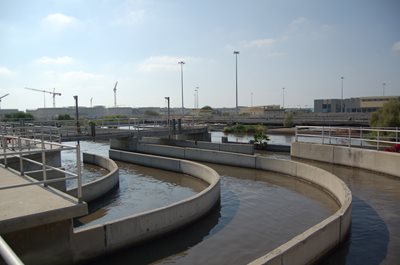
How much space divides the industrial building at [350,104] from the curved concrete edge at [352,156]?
3701 inches

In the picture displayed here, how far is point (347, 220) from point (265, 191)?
5.49m

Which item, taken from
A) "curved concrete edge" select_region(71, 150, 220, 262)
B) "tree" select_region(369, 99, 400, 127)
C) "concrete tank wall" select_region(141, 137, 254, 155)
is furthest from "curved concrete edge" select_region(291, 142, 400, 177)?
"tree" select_region(369, 99, 400, 127)

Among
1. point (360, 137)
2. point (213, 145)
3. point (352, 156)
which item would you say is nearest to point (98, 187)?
point (352, 156)

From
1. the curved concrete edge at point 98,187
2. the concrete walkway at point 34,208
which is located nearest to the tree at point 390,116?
the curved concrete edge at point 98,187

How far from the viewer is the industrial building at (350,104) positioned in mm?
108500

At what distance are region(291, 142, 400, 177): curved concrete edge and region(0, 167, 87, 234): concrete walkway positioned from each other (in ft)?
45.7

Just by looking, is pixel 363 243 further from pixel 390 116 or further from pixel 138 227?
pixel 390 116

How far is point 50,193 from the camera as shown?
24.0 feet

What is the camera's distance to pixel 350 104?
394 ft

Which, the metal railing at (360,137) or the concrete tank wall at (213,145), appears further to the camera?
the concrete tank wall at (213,145)

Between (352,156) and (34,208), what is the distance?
51.6 feet

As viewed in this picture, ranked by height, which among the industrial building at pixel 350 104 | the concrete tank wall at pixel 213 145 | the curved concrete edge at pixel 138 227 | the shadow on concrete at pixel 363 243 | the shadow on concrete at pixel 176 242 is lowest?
the shadow on concrete at pixel 176 242

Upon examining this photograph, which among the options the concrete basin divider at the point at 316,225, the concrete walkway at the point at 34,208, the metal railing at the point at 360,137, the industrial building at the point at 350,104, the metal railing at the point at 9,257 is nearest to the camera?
the metal railing at the point at 9,257

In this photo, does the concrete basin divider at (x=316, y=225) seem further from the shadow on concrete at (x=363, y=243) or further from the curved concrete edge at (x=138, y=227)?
the curved concrete edge at (x=138, y=227)
